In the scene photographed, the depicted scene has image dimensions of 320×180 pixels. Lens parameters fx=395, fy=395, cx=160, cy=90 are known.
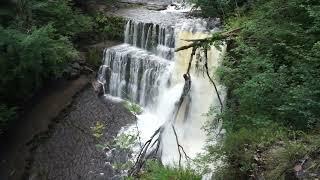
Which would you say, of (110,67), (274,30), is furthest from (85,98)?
(274,30)

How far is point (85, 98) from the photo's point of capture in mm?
12711

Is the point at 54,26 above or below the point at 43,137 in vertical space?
above

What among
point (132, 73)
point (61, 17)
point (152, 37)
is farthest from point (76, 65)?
point (152, 37)

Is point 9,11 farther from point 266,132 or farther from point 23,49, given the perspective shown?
point 266,132

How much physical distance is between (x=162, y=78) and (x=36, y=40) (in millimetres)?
3839

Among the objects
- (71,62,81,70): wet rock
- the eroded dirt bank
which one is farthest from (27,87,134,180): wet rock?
(71,62,81,70): wet rock

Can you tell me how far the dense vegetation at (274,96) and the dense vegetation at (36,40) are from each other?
5.49 m

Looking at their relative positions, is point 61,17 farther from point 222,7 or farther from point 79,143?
point 222,7

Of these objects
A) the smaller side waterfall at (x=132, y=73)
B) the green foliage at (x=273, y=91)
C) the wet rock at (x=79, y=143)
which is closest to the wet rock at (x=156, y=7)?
the smaller side waterfall at (x=132, y=73)

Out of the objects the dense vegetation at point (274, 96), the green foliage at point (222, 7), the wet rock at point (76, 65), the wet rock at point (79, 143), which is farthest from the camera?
the wet rock at point (76, 65)

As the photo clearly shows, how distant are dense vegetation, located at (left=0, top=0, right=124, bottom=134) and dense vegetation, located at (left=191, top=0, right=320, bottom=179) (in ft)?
18.0

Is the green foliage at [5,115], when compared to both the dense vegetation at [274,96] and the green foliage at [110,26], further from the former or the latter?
the dense vegetation at [274,96]

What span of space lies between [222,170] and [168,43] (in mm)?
8314

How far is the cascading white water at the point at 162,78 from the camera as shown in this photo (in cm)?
1094
